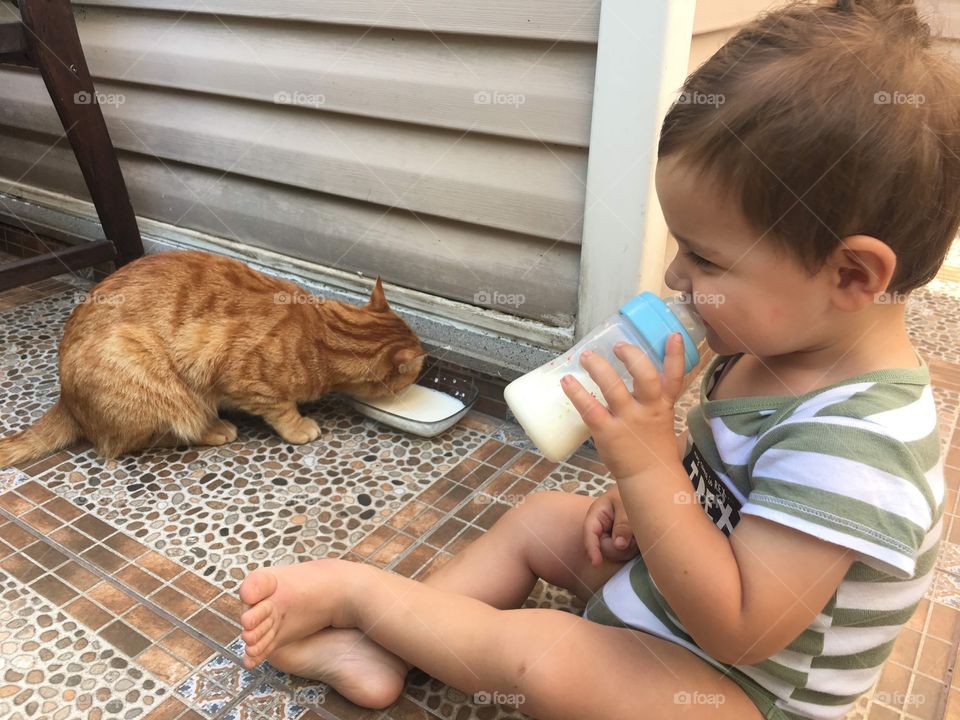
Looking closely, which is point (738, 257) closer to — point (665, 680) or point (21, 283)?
point (665, 680)

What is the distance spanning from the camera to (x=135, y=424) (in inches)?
59.7

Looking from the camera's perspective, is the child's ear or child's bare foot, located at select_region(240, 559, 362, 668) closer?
the child's ear

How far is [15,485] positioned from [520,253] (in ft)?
3.81

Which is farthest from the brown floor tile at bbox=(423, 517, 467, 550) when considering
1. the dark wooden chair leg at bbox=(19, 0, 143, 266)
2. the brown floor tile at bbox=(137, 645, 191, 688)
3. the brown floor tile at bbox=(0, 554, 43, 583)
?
the dark wooden chair leg at bbox=(19, 0, 143, 266)

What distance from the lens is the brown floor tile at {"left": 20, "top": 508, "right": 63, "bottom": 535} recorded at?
136 centimetres

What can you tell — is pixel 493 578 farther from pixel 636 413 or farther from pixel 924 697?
pixel 924 697

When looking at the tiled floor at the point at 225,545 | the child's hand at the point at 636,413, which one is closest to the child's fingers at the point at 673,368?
the child's hand at the point at 636,413

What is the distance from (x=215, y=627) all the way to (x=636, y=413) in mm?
790

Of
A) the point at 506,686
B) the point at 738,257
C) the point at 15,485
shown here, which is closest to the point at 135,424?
the point at 15,485

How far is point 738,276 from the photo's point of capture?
28.7 inches

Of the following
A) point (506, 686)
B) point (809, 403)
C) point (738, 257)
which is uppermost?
point (738, 257)

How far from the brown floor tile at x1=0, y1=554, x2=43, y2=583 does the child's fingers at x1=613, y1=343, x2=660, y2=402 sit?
3.58 feet

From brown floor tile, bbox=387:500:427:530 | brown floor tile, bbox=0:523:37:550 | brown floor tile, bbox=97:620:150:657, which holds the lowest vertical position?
brown floor tile, bbox=387:500:427:530

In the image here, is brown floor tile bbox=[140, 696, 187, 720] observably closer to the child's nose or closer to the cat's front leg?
the cat's front leg
